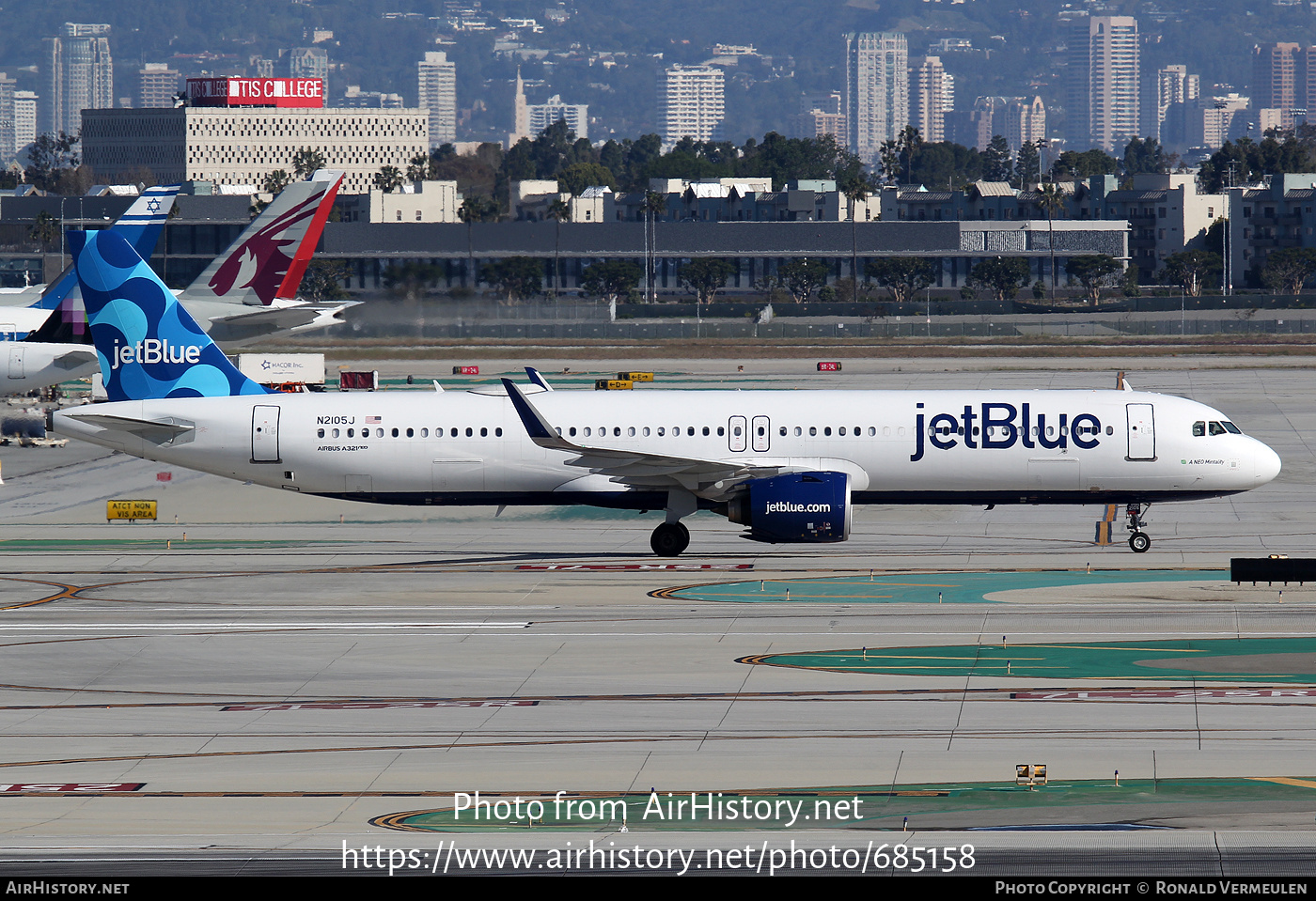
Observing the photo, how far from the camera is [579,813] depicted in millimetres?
19781

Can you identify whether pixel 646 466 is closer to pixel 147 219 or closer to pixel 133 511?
pixel 133 511

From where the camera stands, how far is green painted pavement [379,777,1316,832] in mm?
19297

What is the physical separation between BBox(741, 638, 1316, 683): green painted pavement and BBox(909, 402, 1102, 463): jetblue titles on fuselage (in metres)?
11.0

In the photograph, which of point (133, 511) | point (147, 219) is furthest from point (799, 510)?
point (147, 219)

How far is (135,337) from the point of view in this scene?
42125mm

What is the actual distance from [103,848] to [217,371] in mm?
25300

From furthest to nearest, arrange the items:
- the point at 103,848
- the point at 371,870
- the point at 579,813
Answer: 1. the point at 579,813
2. the point at 103,848
3. the point at 371,870

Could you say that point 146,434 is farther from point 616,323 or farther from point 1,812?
point 616,323

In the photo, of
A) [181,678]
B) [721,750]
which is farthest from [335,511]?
[721,750]

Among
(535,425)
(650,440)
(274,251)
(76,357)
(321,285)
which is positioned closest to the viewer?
(535,425)

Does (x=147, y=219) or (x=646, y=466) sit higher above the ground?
(x=147, y=219)

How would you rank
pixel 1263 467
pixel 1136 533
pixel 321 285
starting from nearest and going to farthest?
pixel 1263 467 < pixel 1136 533 < pixel 321 285

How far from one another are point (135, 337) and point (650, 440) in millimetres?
14240

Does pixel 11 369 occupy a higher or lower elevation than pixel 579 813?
higher
